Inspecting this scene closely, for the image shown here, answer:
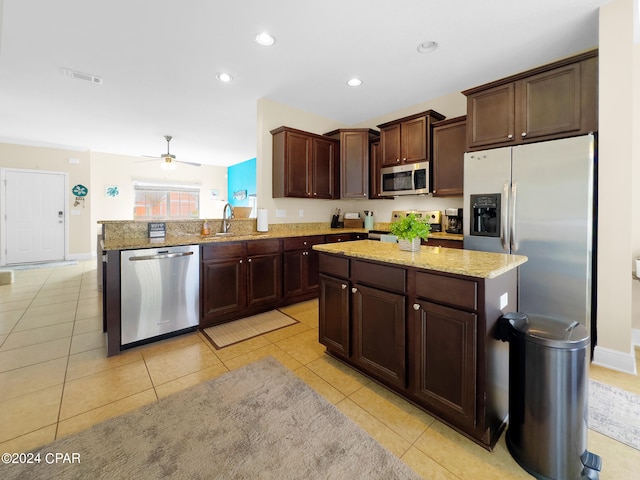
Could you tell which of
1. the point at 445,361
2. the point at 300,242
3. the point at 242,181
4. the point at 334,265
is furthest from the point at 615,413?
the point at 242,181

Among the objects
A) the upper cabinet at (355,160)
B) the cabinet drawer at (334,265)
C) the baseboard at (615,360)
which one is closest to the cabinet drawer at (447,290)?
the cabinet drawer at (334,265)

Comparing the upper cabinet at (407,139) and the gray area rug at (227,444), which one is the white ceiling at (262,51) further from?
the gray area rug at (227,444)

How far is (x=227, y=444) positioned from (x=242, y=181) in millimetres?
7720

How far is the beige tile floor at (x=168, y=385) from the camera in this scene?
1393 millimetres

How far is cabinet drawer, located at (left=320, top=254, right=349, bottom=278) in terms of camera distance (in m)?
2.03

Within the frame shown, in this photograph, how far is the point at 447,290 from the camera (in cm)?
146

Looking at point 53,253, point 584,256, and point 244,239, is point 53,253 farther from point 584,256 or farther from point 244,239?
point 584,256

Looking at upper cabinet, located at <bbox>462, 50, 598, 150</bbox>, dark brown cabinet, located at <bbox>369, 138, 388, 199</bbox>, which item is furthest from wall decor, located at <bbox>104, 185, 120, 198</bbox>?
upper cabinet, located at <bbox>462, 50, 598, 150</bbox>

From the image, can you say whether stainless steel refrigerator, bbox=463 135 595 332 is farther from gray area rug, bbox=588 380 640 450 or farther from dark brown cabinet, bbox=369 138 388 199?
dark brown cabinet, bbox=369 138 388 199

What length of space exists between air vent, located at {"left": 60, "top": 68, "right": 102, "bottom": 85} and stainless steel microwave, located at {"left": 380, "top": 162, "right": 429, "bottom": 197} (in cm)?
375

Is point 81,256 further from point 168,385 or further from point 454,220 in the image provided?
point 454,220

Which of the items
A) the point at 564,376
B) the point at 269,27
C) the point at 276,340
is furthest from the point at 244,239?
the point at 564,376

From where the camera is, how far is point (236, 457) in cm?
137

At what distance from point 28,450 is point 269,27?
322 centimetres
